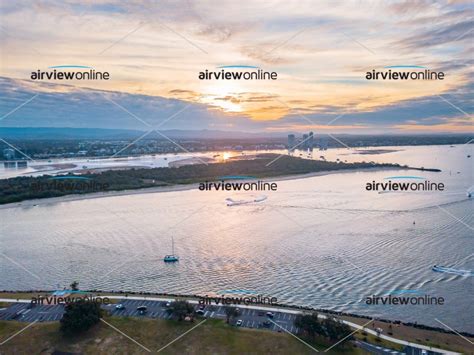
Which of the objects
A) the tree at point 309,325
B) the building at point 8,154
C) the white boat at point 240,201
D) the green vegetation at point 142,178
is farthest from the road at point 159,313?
the building at point 8,154

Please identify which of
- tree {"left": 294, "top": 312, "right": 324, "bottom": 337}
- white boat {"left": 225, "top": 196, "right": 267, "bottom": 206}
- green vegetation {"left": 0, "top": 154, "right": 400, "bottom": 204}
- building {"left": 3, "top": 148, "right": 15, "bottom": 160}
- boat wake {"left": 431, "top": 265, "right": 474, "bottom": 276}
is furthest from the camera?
building {"left": 3, "top": 148, "right": 15, "bottom": 160}

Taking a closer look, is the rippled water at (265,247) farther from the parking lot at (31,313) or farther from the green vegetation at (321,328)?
the green vegetation at (321,328)

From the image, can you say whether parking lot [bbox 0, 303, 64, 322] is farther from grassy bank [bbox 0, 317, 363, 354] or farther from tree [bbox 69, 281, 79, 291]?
tree [bbox 69, 281, 79, 291]

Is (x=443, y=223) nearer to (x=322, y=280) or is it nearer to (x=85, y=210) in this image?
(x=322, y=280)

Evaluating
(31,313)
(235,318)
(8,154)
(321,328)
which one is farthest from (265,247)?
(8,154)

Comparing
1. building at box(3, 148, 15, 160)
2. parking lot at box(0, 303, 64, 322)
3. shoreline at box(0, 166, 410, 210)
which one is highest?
building at box(3, 148, 15, 160)

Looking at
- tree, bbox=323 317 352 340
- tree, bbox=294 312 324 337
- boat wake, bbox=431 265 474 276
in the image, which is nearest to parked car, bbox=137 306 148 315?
tree, bbox=294 312 324 337

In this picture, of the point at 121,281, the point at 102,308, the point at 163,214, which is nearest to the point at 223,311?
the point at 102,308
